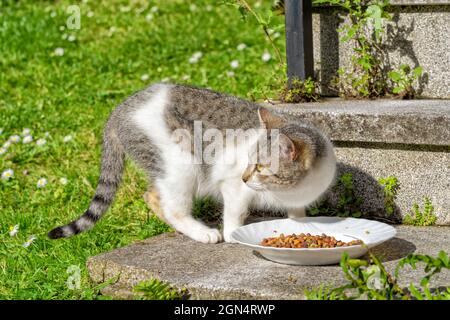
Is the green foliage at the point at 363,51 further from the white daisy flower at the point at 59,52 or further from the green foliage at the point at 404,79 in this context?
the white daisy flower at the point at 59,52

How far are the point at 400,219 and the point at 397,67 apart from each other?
32.7 inches

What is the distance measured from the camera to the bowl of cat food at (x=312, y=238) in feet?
9.39

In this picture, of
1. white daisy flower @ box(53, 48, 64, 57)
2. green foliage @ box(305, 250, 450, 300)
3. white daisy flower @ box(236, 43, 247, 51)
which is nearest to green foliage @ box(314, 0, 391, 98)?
green foliage @ box(305, 250, 450, 300)

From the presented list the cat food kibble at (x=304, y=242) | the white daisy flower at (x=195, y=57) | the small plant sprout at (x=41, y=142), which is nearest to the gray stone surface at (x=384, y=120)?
the cat food kibble at (x=304, y=242)

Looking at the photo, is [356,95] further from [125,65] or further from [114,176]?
[125,65]

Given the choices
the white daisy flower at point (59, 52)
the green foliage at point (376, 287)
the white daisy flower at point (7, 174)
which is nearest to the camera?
the green foliage at point (376, 287)

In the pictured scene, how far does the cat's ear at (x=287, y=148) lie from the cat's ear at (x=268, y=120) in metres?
0.19

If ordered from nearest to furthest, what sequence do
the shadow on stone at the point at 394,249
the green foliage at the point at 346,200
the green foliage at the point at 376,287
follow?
the green foliage at the point at 376,287
the shadow on stone at the point at 394,249
the green foliage at the point at 346,200

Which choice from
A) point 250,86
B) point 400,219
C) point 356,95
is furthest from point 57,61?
point 400,219

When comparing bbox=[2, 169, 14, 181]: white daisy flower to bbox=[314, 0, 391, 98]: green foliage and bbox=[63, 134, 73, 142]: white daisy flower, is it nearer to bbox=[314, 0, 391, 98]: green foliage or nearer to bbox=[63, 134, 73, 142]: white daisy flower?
bbox=[63, 134, 73, 142]: white daisy flower

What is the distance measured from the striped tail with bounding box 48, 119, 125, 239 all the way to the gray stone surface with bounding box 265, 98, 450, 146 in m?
0.86

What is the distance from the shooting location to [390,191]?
3.52 metres

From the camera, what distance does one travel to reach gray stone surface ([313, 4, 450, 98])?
370 cm

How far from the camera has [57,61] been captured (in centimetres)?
631
